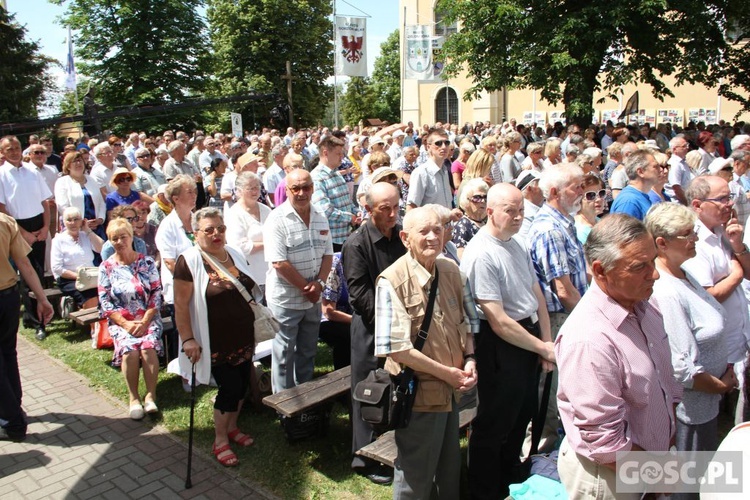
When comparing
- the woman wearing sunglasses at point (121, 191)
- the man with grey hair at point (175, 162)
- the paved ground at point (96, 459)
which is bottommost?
the paved ground at point (96, 459)

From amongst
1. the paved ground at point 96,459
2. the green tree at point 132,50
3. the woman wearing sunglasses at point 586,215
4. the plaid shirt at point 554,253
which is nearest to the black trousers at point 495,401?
the plaid shirt at point 554,253

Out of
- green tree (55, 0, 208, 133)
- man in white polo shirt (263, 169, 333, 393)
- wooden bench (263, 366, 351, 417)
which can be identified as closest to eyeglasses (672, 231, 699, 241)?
wooden bench (263, 366, 351, 417)

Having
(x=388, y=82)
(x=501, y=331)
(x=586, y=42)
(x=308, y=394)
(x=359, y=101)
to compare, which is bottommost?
(x=308, y=394)

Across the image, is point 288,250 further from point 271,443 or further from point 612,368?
point 612,368

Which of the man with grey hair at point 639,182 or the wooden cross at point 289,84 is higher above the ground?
the wooden cross at point 289,84

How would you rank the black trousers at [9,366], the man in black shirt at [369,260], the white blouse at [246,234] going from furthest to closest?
the white blouse at [246,234], the black trousers at [9,366], the man in black shirt at [369,260]

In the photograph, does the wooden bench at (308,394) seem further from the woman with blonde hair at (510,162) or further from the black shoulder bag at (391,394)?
the woman with blonde hair at (510,162)

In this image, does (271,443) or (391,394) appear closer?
(391,394)

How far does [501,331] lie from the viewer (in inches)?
128

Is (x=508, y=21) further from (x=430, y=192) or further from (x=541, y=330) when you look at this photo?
(x=541, y=330)

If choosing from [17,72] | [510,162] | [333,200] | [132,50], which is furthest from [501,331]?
[132,50]

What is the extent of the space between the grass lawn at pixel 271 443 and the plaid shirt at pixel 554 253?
168 cm

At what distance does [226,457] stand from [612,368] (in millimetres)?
2926

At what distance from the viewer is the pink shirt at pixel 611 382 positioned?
6.93 feet
